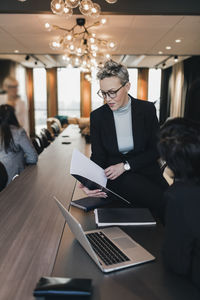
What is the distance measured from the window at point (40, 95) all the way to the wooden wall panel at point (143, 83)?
4083mm

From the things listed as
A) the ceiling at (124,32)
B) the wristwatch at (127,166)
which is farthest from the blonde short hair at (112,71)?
the ceiling at (124,32)

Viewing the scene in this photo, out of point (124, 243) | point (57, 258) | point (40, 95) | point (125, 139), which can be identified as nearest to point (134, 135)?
point (125, 139)

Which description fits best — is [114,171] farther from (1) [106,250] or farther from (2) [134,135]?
(1) [106,250]

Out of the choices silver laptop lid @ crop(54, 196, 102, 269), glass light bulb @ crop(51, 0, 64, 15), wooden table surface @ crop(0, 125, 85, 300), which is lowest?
wooden table surface @ crop(0, 125, 85, 300)

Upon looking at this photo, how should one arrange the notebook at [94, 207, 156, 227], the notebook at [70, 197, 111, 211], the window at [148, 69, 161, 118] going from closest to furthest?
the notebook at [94, 207, 156, 227] → the notebook at [70, 197, 111, 211] → the window at [148, 69, 161, 118]

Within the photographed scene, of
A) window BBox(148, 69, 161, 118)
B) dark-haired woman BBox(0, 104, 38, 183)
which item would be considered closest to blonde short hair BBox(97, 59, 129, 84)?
dark-haired woman BBox(0, 104, 38, 183)

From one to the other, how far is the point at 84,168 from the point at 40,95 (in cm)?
1175

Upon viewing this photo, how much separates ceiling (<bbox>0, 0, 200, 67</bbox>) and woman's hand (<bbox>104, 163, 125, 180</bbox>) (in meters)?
3.48

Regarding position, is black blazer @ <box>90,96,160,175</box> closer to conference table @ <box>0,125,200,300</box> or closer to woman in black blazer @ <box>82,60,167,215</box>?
woman in black blazer @ <box>82,60,167,215</box>

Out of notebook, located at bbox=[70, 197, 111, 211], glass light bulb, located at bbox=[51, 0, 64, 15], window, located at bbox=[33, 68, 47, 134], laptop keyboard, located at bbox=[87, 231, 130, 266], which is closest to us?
laptop keyboard, located at bbox=[87, 231, 130, 266]

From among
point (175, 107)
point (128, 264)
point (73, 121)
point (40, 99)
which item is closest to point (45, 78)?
point (40, 99)

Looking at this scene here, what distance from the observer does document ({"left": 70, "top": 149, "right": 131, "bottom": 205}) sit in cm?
123

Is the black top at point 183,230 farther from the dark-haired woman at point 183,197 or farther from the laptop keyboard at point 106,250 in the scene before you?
the laptop keyboard at point 106,250

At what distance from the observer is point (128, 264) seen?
0.88m
